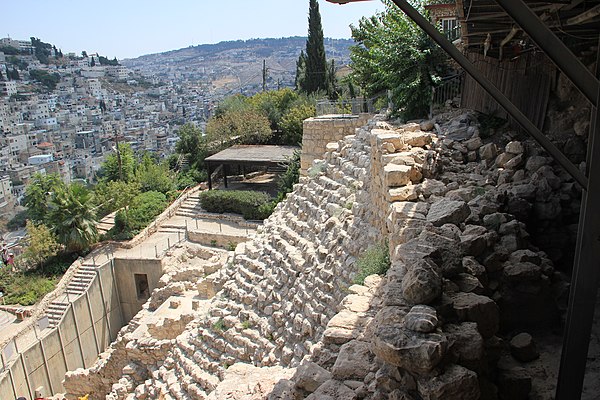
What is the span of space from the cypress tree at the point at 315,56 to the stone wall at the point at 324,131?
13482 mm

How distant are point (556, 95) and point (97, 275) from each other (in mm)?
15290

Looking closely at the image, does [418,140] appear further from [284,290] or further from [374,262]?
[284,290]

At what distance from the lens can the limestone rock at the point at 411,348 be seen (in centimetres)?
312

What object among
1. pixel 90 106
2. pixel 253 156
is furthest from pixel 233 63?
pixel 253 156

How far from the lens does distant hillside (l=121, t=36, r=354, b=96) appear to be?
12575 centimetres

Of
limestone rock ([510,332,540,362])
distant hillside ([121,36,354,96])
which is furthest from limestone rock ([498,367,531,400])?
distant hillside ([121,36,354,96])

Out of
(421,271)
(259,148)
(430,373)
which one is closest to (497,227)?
(421,271)

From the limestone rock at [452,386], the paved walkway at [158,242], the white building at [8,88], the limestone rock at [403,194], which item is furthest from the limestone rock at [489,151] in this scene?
the white building at [8,88]

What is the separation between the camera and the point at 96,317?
17.0 m

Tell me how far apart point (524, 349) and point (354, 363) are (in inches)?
62.1

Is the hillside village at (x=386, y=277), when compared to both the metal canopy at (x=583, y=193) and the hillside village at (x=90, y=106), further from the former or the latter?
the hillside village at (x=90, y=106)

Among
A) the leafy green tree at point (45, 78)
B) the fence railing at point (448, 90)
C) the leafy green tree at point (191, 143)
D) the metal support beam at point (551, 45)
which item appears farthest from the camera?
the leafy green tree at point (45, 78)

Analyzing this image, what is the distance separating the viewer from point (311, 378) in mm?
4316

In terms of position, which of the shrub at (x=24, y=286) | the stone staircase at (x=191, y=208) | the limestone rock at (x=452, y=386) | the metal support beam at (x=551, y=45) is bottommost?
the shrub at (x=24, y=286)
